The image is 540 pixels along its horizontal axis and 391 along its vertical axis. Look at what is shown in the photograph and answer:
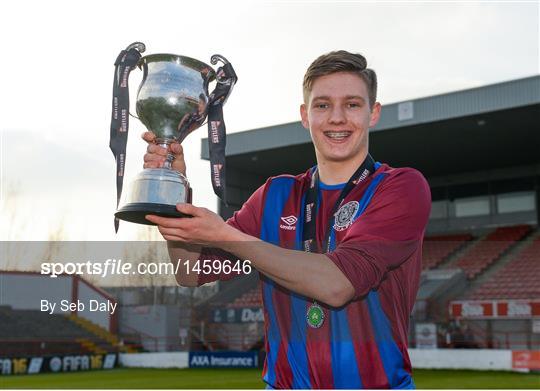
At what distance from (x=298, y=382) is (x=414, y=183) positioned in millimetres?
759

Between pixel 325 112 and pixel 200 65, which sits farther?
pixel 200 65

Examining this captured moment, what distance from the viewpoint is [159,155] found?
2.54 meters

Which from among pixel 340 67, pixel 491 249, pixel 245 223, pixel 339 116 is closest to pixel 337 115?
pixel 339 116

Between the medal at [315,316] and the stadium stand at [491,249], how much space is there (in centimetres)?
2399

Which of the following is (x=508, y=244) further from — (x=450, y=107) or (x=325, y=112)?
(x=325, y=112)

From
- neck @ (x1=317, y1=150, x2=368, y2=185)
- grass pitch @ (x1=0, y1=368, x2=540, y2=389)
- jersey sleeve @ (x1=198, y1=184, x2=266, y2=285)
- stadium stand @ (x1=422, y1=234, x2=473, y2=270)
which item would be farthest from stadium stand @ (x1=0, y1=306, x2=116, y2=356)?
neck @ (x1=317, y1=150, x2=368, y2=185)

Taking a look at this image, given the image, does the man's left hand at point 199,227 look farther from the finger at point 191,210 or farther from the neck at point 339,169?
the neck at point 339,169

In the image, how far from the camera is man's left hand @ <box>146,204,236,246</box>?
6.48 feet

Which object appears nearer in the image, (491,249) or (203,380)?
(203,380)

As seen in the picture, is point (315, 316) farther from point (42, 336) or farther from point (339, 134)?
point (42, 336)

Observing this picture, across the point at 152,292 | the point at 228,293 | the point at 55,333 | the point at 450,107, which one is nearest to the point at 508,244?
the point at 450,107

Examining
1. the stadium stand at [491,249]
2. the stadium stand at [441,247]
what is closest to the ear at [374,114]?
the stadium stand at [491,249]

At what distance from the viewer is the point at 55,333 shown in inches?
985

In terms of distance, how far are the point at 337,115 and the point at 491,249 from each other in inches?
1008
